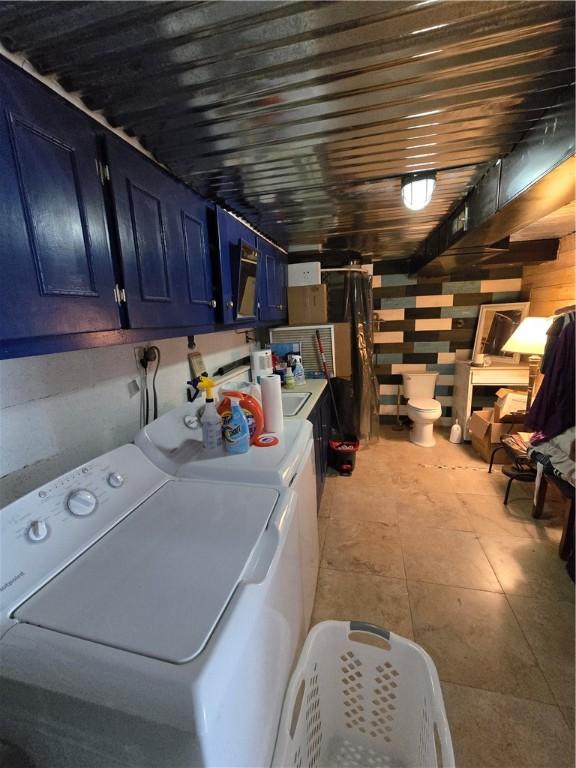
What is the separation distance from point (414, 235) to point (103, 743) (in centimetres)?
351

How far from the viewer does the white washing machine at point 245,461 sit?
1192 mm

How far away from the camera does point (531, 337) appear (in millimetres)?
2566

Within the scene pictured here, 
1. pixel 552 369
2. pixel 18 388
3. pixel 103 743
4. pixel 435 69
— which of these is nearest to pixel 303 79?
pixel 435 69

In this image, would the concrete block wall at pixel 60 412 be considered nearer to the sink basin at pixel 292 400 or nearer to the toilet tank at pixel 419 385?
the sink basin at pixel 292 400

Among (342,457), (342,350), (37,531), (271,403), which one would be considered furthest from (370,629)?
A: (342,350)

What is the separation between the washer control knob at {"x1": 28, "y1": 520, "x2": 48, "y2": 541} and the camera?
2.57 feet

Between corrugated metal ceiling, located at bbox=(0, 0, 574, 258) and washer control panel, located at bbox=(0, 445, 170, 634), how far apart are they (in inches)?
48.7

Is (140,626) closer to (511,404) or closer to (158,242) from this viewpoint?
(158,242)

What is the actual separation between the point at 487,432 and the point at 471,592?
1821 millimetres

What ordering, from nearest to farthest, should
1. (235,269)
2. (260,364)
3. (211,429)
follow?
(211,429) < (235,269) < (260,364)

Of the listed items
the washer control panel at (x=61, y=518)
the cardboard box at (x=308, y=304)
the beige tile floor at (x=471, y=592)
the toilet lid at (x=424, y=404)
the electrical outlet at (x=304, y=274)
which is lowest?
the beige tile floor at (x=471, y=592)

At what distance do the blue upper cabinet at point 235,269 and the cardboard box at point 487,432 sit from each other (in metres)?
2.64

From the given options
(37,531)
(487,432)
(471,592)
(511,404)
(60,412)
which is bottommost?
(471,592)

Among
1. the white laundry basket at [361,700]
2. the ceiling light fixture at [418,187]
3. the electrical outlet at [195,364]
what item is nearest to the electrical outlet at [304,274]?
the ceiling light fixture at [418,187]
